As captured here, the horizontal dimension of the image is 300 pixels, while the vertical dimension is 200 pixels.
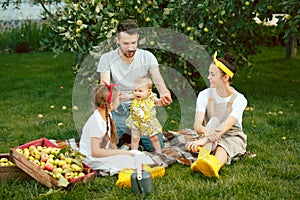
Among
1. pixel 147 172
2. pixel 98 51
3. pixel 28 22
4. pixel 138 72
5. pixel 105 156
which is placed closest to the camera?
pixel 147 172

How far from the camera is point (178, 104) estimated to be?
5543 mm

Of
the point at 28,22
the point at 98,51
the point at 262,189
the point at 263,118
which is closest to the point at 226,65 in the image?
the point at 262,189

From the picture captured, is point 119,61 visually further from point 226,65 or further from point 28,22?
point 28,22

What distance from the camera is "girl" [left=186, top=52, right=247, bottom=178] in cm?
357

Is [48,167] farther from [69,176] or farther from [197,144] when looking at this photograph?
[197,144]

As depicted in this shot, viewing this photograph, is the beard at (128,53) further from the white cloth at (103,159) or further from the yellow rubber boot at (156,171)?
the yellow rubber boot at (156,171)

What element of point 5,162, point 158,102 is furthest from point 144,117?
point 5,162

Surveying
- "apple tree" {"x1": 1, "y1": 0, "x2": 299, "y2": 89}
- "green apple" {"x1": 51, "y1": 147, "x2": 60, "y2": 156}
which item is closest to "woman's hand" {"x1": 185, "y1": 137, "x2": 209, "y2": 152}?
"green apple" {"x1": 51, "y1": 147, "x2": 60, "y2": 156}

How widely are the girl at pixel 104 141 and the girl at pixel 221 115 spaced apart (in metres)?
0.53

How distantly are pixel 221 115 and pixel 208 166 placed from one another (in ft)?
2.17

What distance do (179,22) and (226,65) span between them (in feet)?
5.58

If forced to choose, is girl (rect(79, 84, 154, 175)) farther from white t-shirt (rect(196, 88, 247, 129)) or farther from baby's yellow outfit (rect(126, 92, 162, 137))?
white t-shirt (rect(196, 88, 247, 129))

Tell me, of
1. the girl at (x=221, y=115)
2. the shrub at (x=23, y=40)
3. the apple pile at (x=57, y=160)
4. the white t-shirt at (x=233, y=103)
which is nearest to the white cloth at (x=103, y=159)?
the apple pile at (x=57, y=160)

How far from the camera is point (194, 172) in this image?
3.33 meters
